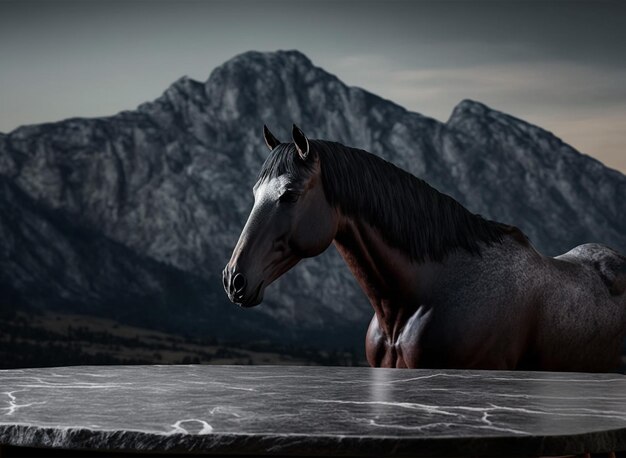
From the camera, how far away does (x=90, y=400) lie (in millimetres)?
1914

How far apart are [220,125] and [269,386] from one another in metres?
9.85

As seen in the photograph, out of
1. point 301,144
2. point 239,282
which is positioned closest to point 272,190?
point 301,144

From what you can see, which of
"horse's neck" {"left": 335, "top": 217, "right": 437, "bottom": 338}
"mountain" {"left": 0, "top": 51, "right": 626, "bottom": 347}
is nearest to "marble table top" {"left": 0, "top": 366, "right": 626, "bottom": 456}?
"horse's neck" {"left": 335, "top": 217, "right": 437, "bottom": 338}

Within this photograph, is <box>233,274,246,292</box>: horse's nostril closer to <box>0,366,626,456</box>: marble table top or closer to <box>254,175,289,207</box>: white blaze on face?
<box>254,175,289,207</box>: white blaze on face

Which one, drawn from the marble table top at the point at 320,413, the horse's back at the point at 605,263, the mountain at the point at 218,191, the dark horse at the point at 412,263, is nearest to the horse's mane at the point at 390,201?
the dark horse at the point at 412,263

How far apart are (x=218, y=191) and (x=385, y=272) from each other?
8.16 meters

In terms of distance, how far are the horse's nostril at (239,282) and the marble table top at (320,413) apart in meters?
0.40

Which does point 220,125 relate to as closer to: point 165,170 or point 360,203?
point 165,170

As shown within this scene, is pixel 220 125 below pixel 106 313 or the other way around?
the other way around

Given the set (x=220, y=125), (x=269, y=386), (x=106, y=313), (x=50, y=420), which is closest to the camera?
(x=50, y=420)

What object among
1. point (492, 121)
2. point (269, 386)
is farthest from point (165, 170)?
point (269, 386)

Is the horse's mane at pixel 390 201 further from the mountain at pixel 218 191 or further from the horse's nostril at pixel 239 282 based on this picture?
the mountain at pixel 218 191

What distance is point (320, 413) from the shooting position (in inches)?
66.2

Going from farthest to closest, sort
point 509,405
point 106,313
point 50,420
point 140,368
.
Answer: point 106,313 < point 140,368 < point 509,405 < point 50,420
